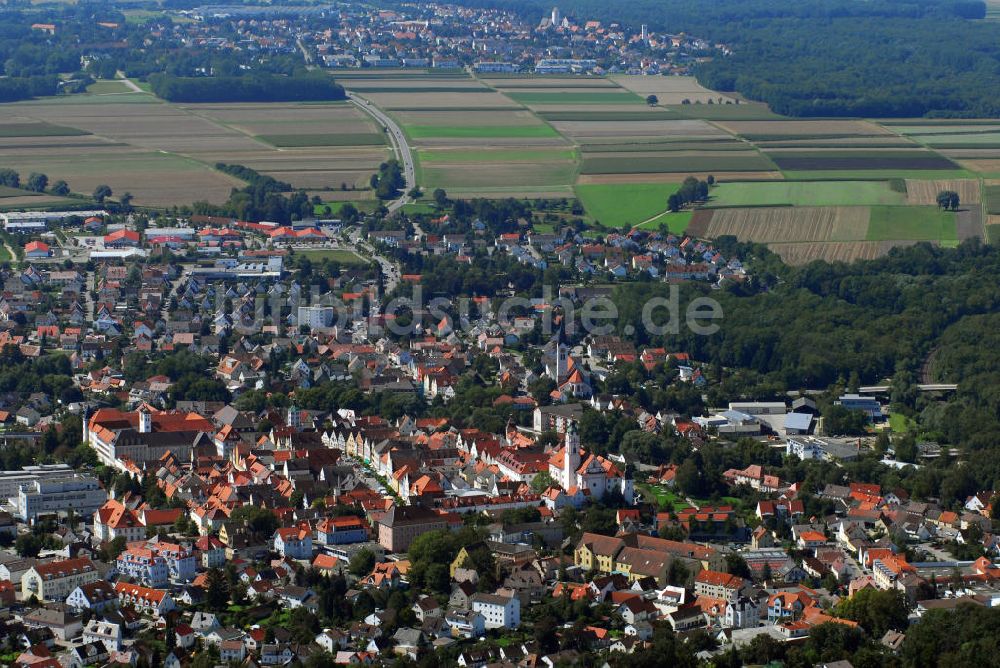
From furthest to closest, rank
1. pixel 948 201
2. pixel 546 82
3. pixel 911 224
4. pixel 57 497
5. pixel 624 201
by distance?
1. pixel 546 82
2. pixel 624 201
3. pixel 948 201
4. pixel 911 224
5. pixel 57 497

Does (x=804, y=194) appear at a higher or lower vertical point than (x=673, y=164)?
higher

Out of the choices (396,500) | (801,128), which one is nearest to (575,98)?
(801,128)

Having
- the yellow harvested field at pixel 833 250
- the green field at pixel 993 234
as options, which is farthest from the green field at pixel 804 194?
the yellow harvested field at pixel 833 250

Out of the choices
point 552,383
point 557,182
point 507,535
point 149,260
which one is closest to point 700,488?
point 507,535

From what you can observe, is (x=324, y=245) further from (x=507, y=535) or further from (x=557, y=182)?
(x=507, y=535)

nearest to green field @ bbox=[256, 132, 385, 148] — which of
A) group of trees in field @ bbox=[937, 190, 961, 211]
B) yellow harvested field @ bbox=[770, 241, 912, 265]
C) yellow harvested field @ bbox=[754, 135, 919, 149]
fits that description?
yellow harvested field @ bbox=[754, 135, 919, 149]

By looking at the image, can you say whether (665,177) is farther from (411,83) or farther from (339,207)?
(411,83)

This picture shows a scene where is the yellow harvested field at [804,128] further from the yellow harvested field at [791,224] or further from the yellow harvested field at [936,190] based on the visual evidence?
the yellow harvested field at [791,224]
